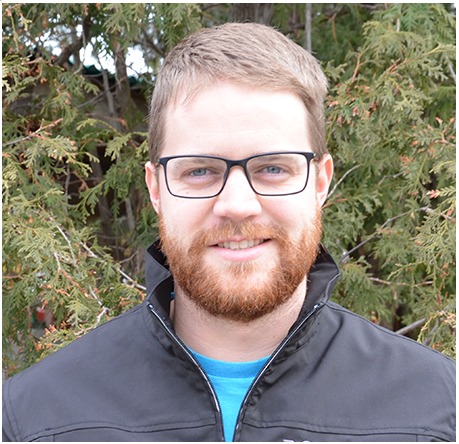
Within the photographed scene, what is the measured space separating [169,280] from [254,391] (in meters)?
0.44

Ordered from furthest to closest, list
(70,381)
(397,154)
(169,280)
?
1. (397,154)
2. (169,280)
3. (70,381)

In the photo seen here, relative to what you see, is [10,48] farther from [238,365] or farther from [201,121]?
[238,365]

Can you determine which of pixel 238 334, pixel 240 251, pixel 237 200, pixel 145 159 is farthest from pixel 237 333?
pixel 145 159

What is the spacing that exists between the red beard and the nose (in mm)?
30

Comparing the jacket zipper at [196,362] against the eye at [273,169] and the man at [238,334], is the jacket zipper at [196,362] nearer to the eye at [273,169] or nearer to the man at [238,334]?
the man at [238,334]

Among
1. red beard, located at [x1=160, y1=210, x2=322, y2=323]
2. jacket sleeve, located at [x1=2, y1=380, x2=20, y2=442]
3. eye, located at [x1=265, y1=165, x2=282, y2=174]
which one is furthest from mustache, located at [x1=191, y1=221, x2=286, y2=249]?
jacket sleeve, located at [x1=2, y1=380, x2=20, y2=442]

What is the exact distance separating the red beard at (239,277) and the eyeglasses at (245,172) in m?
0.11

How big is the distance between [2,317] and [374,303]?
1705 mm

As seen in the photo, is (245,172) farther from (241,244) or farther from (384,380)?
(384,380)

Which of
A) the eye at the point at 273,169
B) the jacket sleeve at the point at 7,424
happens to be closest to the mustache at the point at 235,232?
the eye at the point at 273,169

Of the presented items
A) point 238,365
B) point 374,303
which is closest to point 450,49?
point 374,303

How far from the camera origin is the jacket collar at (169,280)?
1969mm

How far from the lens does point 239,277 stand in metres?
1.85

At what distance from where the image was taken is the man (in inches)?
70.8
